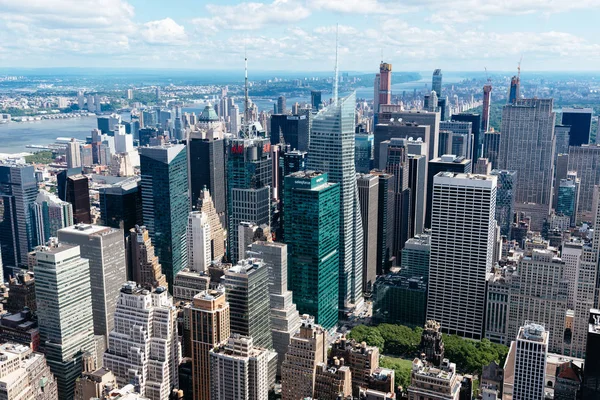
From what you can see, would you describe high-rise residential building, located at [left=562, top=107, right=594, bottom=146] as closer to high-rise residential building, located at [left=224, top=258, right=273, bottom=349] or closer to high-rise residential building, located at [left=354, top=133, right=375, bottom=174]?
high-rise residential building, located at [left=354, top=133, right=375, bottom=174]

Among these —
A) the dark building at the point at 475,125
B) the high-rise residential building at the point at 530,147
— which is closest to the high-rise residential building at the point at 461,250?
the high-rise residential building at the point at 530,147

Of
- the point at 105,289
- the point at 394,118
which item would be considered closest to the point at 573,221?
the point at 394,118

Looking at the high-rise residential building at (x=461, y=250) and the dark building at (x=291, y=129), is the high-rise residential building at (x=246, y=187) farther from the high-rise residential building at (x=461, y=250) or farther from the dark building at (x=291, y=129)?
the dark building at (x=291, y=129)

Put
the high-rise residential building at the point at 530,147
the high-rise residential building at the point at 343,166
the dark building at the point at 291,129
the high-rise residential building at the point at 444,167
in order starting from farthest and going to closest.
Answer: the dark building at the point at 291,129 → the high-rise residential building at the point at 530,147 → the high-rise residential building at the point at 444,167 → the high-rise residential building at the point at 343,166

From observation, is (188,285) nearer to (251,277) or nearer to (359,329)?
(251,277)

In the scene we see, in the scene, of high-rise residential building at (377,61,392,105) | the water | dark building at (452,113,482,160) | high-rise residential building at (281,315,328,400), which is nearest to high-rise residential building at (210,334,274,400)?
Answer: high-rise residential building at (281,315,328,400)
